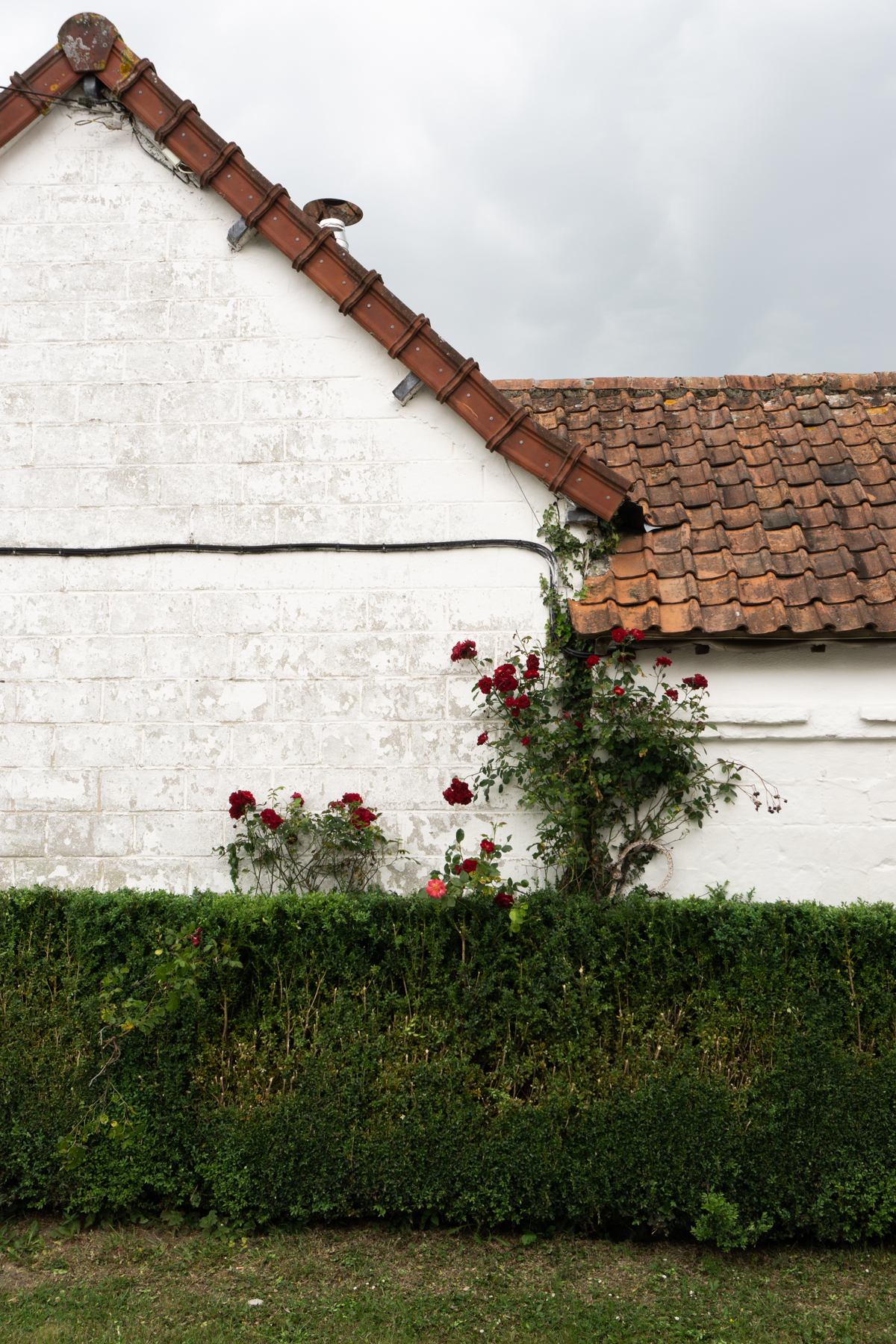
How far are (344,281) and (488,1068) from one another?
439cm

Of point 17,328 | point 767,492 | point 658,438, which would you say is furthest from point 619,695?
point 17,328

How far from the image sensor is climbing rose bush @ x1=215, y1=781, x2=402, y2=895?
16.3ft

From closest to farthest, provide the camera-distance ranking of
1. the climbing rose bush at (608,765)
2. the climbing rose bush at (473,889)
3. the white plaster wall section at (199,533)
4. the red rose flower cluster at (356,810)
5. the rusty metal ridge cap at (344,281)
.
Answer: the climbing rose bush at (473,889) → the climbing rose bush at (608,765) → the red rose flower cluster at (356,810) → the rusty metal ridge cap at (344,281) → the white plaster wall section at (199,533)

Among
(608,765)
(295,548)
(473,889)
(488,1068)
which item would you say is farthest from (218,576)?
(488,1068)

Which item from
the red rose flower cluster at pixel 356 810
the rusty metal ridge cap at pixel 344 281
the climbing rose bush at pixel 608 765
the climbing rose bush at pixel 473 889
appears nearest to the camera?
the climbing rose bush at pixel 473 889

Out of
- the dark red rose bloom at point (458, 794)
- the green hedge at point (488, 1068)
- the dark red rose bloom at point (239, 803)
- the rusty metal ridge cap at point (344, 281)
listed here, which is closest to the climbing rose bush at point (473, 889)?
the green hedge at point (488, 1068)

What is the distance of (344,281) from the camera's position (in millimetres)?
5223

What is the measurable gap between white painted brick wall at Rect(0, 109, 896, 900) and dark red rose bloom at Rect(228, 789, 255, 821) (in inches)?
9.7

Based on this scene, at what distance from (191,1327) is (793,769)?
3.84 meters

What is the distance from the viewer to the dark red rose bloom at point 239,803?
4871 millimetres

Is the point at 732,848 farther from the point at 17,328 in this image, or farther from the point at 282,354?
the point at 17,328

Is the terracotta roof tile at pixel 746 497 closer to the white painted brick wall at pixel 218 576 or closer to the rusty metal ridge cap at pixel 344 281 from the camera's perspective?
the white painted brick wall at pixel 218 576

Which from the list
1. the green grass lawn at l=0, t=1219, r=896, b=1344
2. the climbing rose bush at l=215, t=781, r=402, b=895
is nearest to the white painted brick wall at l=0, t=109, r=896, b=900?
the climbing rose bush at l=215, t=781, r=402, b=895

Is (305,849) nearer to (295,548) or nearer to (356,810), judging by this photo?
(356,810)
